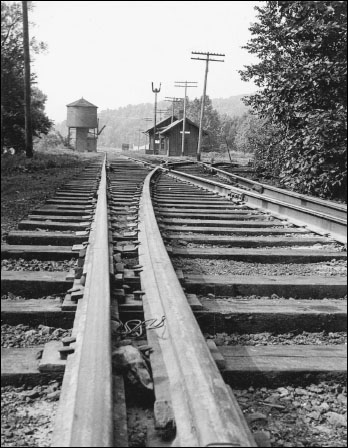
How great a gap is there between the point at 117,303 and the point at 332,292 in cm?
130

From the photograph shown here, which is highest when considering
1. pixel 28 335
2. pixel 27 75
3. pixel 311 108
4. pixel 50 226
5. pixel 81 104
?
pixel 81 104

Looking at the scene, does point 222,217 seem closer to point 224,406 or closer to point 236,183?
point 224,406

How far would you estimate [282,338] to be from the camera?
224 cm

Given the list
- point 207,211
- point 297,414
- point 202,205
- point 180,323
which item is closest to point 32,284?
point 180,323

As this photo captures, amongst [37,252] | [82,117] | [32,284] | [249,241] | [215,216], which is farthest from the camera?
[82,117]

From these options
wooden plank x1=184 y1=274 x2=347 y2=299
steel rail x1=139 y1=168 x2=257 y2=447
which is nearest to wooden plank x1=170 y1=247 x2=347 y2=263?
wooden plank x1=184 y1=274 x2=347 y2=299

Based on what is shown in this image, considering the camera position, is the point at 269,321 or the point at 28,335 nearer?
the point at 28,335

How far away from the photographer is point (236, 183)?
395 inches

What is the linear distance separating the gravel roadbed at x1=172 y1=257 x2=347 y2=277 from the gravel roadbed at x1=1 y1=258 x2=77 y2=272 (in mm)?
730

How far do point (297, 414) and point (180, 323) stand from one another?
1.88ft

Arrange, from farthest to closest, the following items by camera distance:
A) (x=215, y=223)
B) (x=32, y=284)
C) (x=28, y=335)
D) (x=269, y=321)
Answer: (x=215, y=223) → (x=32, y=284) → (x=269, y=321) → (x=28, y=335)

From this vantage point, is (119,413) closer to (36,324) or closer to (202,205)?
(36,324)

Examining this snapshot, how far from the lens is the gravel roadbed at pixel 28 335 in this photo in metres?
1.99

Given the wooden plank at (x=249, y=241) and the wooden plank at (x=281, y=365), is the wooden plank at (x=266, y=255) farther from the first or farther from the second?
the wooden plank at (x=281, y=365)
